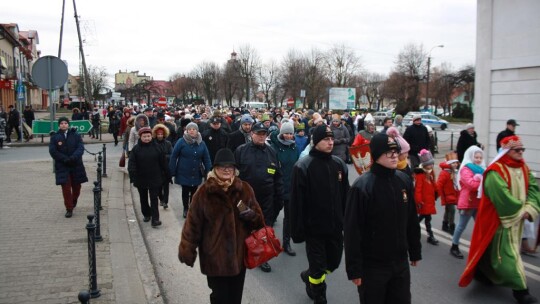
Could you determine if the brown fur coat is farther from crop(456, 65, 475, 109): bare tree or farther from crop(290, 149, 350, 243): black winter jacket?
crop(456, 65, 475, 109): bare tree

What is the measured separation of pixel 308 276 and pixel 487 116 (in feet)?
40.5

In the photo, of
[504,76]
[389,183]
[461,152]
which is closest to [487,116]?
[504,76]

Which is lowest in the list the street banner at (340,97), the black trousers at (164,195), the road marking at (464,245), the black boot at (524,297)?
the road marking at (464,245)

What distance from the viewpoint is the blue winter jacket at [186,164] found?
29.4 ft

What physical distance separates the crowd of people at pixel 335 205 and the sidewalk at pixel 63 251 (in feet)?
2.36

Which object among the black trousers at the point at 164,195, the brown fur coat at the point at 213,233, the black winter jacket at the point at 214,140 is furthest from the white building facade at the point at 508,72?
the brown fur coat at the point at 213,233

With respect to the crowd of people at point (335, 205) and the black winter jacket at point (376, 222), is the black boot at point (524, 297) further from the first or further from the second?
the black winter jacket at point (376, 222)

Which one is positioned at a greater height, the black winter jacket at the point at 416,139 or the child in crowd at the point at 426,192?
the black winter jacket at the point at 416,139

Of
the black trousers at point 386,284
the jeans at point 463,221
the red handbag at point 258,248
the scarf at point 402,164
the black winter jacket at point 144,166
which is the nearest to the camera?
the black trousers at point 386,284

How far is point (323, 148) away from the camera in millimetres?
5059

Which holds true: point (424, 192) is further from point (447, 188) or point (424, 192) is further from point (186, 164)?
point (186, 164)

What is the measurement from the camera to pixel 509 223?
527 centimetres

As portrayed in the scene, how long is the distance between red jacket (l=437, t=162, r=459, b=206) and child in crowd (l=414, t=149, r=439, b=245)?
121 millimetres

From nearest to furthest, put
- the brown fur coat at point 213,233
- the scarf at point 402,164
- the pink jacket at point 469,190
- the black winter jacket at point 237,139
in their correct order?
the brown fur coat at point 213,233
the pink jacket at point 469,190
the scarf at point 402,164
the black winter jacket at point 237,139
